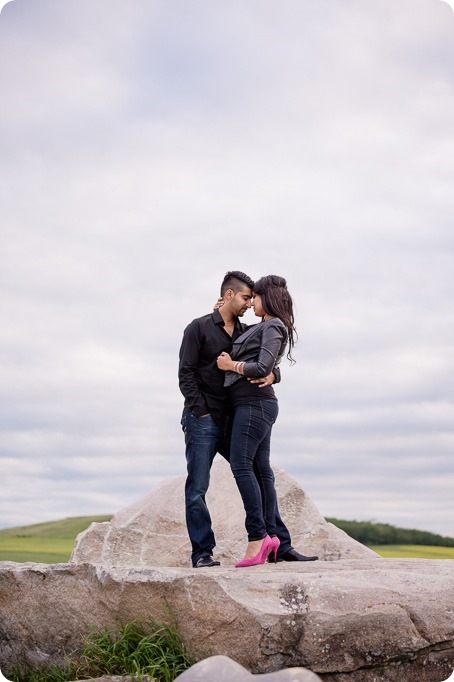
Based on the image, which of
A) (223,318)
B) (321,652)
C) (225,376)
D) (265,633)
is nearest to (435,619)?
(321,652)

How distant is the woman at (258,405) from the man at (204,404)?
159 mm

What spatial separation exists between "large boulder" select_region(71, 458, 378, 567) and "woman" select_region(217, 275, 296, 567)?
9.16 ft

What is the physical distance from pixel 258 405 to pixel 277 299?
1028mm

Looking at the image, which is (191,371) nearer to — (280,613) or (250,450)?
(250,450)

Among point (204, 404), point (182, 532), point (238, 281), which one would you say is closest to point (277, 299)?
point (238, 281)

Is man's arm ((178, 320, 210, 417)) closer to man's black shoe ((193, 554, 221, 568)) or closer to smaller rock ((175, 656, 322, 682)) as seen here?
man's black shoe ((193, 554, 221, 568))

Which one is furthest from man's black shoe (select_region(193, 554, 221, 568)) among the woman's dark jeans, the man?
the woman's dark jeans

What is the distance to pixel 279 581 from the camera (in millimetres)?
6719

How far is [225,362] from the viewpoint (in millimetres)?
7840

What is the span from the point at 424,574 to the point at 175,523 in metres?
4.34

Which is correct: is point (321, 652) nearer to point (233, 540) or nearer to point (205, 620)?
point (205, 620)

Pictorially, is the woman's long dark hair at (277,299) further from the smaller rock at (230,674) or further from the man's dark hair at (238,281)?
the smaller rock at (230,674)

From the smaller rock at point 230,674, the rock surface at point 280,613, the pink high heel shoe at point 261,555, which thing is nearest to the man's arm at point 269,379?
the pink high heel shoe at point 261,555

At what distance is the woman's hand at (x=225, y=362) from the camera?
7.79 metres
